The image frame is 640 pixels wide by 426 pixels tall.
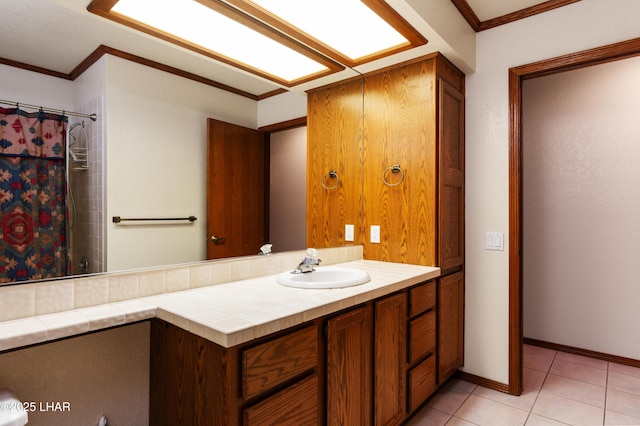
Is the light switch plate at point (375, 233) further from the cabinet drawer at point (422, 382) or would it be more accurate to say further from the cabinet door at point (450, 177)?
the cabinet drawer at point (422, 382)

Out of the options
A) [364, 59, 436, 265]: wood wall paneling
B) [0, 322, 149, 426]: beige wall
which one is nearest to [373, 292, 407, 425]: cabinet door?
[364, 59, 436, 265]: wood wall paneling

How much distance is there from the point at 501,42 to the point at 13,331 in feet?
9.20

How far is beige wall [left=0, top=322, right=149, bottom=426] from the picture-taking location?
1.17 m

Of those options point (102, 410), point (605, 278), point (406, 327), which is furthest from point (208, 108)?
point (605, 278)

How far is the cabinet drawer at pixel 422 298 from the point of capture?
75.6 inches

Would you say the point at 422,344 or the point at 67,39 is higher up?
the point at 67,39

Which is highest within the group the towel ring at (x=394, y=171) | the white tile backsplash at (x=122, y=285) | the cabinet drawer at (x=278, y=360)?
the towel ring at (x=394, y=171)

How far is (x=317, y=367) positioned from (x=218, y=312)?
0.42 m

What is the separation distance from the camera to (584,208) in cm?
289

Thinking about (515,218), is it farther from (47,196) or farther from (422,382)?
(47,196)

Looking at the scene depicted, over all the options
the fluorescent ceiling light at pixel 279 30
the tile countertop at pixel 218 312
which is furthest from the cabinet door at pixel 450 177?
the tile countertop at pixel 218 312

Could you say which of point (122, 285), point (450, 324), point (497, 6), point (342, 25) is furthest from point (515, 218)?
point (122, 285)

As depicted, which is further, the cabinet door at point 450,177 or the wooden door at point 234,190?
the cabinet door at point 450,177

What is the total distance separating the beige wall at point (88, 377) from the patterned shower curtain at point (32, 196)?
0.90ft
